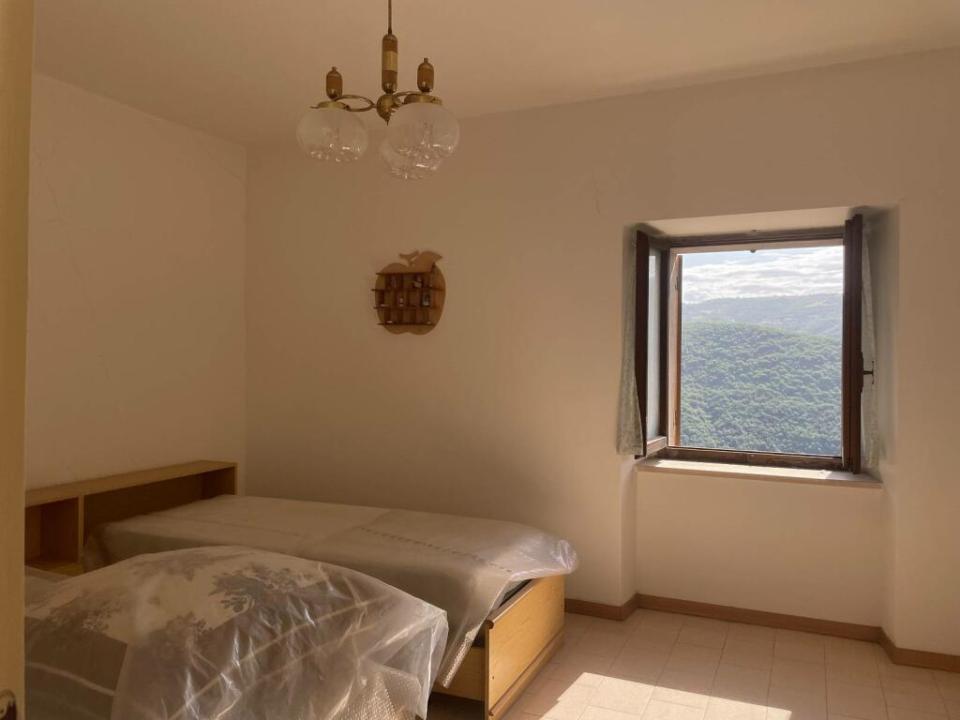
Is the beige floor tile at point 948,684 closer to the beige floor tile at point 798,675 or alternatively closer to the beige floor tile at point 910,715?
the beige floor tile at point 910,715

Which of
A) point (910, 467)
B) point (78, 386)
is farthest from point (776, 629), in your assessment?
point (78, 386)

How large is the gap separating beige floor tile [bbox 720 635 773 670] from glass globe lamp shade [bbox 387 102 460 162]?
2.49 metres

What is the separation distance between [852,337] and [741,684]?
171 cm

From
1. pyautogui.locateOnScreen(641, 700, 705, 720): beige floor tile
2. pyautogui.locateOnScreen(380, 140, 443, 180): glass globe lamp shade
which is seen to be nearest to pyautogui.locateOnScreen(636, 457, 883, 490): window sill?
pyautogui.locateOnScreen(641, 700, 705, 720): beige floor tile

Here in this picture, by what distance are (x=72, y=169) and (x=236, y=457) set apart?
1891 millimetres

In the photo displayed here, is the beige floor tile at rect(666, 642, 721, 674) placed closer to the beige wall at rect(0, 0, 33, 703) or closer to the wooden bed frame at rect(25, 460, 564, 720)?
the wooden bed frame at rect(25, 460, 564, 720)

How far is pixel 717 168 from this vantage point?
11.3 ft

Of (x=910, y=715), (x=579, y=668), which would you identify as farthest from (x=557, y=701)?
(x=910, y=715)

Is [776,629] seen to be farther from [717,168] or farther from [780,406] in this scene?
[717,168]

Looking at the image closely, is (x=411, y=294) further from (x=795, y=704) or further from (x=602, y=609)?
(x=795, y=704)

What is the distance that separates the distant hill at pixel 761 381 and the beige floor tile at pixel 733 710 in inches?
58.0

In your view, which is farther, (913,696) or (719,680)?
(719,680)

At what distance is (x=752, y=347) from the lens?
155 inches

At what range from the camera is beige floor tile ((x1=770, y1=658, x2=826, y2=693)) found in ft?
9.52
